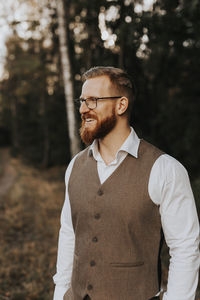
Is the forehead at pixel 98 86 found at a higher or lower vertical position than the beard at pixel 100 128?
higher

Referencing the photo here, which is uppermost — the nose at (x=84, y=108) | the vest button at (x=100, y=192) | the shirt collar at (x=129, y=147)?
the nose at (x=84, y=108)

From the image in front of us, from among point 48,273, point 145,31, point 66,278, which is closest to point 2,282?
point 48,273

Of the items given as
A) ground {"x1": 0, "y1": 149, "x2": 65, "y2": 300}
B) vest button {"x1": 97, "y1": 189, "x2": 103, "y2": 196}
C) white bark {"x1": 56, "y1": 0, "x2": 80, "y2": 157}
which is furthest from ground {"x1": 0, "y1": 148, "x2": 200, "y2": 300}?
white bark {"x1": 56, "y1": 0, "x2": 80, "y2": 157}

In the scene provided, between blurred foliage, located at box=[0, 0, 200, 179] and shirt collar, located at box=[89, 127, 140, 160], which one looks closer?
shirt collar, located at box=[89, 127, 140, 160]

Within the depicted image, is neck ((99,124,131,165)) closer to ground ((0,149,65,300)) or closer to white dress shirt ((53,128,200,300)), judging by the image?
white dress shirt ((53,128,200,300))

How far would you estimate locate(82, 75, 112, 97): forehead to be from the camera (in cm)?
165

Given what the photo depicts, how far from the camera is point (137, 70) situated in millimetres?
10680

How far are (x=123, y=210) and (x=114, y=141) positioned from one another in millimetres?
413

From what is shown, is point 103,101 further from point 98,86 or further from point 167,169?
point 167,169

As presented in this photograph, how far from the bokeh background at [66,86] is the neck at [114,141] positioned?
2.42 m

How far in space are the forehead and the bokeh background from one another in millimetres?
2632

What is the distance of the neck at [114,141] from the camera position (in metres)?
1.72

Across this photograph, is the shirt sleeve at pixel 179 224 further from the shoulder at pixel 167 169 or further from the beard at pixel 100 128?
the beard at pixel 100 128

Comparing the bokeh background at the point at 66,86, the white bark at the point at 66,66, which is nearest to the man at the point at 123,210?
the bokeh background at the point at 66,86
